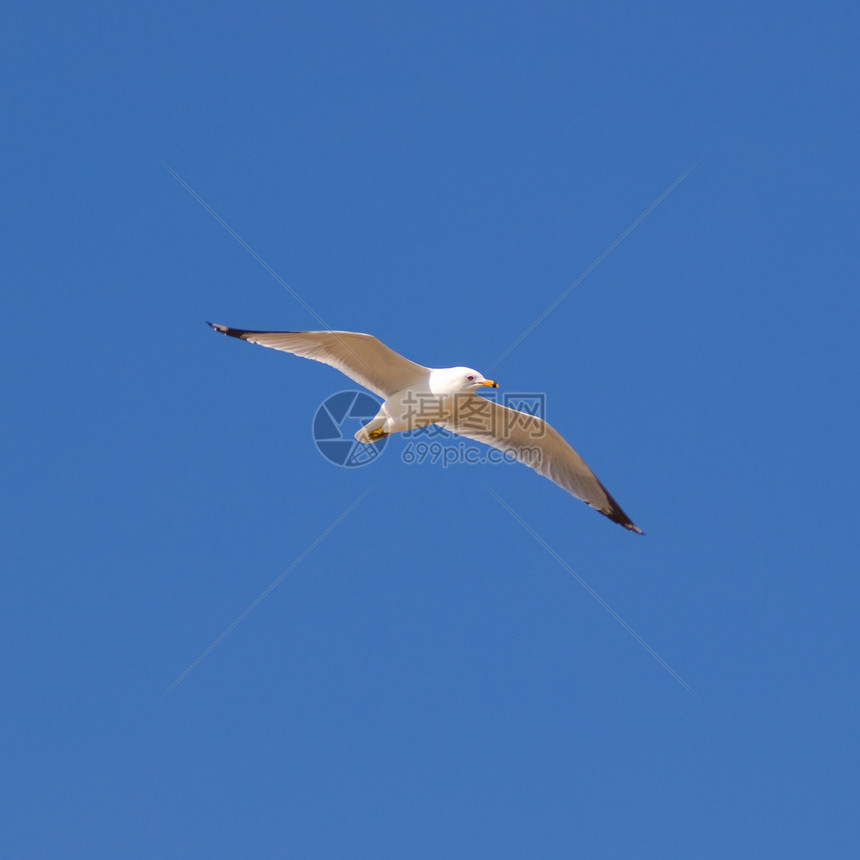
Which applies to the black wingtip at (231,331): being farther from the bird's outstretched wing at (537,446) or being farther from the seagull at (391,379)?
the bird's outstretched wing at (537,446)

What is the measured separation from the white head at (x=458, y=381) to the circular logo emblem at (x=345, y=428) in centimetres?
78

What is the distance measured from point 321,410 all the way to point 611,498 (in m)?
3.18

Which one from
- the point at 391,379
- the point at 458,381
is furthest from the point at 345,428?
the point at 458,381

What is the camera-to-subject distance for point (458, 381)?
29.8 ft

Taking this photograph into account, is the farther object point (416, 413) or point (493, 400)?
point (493, 400)

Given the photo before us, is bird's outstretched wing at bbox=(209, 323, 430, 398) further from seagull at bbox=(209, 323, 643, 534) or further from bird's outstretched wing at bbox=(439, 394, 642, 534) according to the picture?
bird's outstretched wing at bbox=(439, 394, 642, 534)

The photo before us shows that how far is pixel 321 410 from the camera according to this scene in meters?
10.5

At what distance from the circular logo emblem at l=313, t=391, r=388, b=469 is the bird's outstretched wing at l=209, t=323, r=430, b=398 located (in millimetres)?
449

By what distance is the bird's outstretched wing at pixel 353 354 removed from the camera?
8.96 m

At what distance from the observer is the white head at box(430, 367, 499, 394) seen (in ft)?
29.7

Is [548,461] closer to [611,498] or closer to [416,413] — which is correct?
[611,498]

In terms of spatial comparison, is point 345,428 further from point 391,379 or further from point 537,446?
point 537,446

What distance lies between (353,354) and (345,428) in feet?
3.13

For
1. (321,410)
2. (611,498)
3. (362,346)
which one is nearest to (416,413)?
(362,346)
